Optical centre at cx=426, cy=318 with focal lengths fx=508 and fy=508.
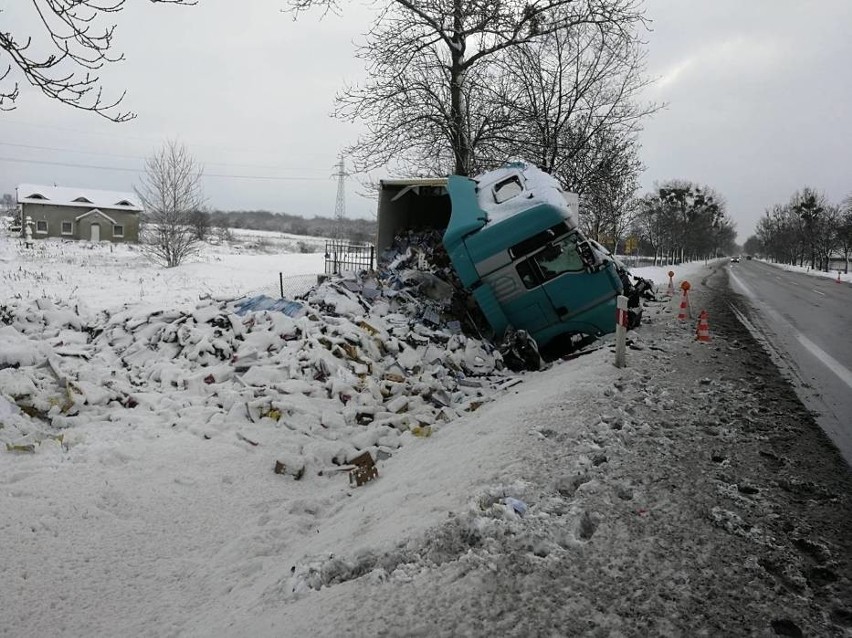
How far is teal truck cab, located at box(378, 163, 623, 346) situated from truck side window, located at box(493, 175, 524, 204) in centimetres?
18

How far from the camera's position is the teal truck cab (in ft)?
27.0

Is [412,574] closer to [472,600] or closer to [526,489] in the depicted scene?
[472,600]

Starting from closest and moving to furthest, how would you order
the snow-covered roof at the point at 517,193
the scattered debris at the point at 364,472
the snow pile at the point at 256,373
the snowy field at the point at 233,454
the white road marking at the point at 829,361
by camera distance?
the snowy field at the point at 233,454, the scattered debris at the point at 364,472, the snow pile at the point at 256,373, the white road marking at the point at 829,361, the snow-covered roof at the point at 517,193

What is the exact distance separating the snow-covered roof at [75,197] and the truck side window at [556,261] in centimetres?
5094

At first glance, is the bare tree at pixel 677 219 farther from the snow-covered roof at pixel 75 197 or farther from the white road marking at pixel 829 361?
the snow-covered roof at pixel 75 197

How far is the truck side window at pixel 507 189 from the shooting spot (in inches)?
351

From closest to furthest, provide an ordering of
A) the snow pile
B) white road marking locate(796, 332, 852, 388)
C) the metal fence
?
the snow pile < white road marking locate(796, 332, 852, 388) < the metal fence

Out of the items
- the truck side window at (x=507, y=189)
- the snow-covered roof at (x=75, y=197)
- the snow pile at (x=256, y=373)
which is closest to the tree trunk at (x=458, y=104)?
the truck side window at (x=507, y=189)

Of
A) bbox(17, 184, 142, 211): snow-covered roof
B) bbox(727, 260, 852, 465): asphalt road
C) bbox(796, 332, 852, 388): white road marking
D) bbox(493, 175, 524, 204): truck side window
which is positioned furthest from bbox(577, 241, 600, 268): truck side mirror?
bbox(17, 184, 142, 211): snow-covered roof

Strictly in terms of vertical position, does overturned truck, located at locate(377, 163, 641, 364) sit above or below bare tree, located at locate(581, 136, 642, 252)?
below

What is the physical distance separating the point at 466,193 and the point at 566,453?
6111 millimetres

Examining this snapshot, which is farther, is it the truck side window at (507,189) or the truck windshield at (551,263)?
the truck side window at (507,189)

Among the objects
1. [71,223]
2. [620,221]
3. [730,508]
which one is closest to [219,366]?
[730,508]

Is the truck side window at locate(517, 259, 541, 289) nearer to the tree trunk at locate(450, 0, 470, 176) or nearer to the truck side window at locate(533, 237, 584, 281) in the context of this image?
the truck side window at locate(533, 237, 584, 281)
